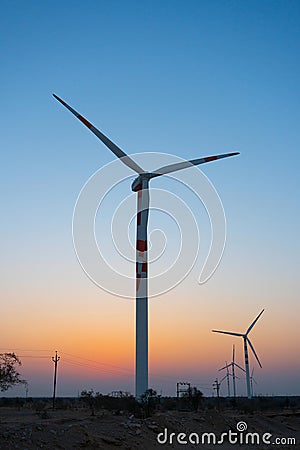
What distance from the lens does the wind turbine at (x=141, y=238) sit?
157 ft

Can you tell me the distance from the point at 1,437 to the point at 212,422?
26.8 m

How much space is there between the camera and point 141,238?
51.5 metres

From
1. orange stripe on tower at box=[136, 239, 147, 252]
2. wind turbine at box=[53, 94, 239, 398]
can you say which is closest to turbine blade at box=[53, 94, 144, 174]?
wind turbine at box=[53, 94, 239, 398]

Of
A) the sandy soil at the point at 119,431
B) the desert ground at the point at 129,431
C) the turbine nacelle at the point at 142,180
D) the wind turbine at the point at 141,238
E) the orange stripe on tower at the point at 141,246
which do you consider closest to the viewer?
the sandy soil at the point at 119,431

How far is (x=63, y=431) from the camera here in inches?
1352

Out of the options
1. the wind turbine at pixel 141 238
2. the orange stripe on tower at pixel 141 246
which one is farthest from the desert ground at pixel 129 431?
the orange stripe on tower at pixel 141 246

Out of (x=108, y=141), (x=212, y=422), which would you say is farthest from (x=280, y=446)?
(x=108, y=141)

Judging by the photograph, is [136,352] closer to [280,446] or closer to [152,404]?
[152,404]

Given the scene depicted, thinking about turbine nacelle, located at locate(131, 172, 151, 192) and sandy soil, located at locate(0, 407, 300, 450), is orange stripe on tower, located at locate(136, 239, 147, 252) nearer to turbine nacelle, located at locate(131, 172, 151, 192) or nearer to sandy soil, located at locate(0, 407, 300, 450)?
turbine nacelle, located at locate(131, 172, 151, 192)

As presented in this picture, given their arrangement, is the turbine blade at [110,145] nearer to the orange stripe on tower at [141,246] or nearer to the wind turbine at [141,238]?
the wind turbine at [141,238]

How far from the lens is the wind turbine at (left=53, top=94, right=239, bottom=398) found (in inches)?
1881

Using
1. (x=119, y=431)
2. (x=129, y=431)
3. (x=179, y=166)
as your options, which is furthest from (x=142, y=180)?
(x=119, y=431)

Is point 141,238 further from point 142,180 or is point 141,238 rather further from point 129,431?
point 129,431

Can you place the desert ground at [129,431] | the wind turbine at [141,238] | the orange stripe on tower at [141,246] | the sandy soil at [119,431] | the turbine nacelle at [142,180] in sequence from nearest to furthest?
1. the sandy soil at [119,431]
2. the desert ground at [129,431]
3. the wind turbine at [141,238]
4. the orange stripe on tower at [141,246]
5. the turbine nacelle at [142,180]
